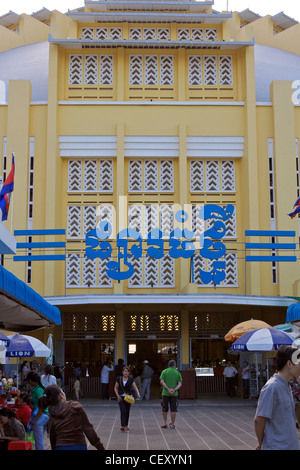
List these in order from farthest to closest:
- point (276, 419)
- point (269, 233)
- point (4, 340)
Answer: point (269, 233) → point (4, 340) → point (276, 419)

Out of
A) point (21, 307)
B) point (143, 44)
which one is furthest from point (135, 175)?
point (21, 307)

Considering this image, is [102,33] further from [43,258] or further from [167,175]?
[43,258]

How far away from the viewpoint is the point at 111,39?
30.1 m

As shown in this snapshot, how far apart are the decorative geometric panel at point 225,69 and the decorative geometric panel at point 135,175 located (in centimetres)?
531

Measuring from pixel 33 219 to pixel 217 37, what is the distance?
11652mm

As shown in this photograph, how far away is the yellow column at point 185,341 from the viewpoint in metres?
28.2

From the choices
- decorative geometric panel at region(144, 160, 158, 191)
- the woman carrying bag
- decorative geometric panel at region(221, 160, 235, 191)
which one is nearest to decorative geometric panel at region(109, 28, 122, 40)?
decorative geometric panel at region(144, 160, 158, 191)

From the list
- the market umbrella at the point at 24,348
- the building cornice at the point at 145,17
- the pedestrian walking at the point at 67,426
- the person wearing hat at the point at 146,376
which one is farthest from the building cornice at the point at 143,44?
the pedestrian walking at the point at 67,426

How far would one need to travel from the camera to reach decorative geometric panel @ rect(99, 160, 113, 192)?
1155 inches

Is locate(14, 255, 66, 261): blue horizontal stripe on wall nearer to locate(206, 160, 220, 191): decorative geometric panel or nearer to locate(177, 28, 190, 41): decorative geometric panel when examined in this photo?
locate(206, 160, 220, 191): decorative geometric panel

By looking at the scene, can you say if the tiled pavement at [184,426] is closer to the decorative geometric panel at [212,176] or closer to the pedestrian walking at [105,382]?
the pedestrian walking at [105,382]

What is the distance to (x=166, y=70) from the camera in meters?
30.5

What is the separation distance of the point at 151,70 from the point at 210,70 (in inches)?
103
